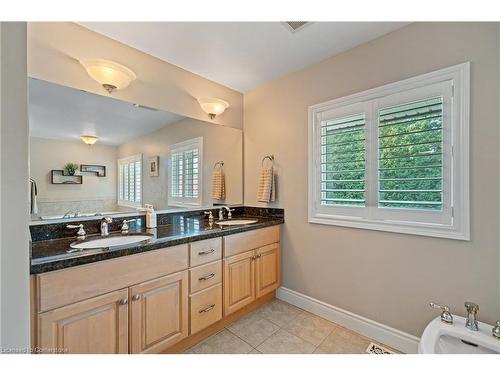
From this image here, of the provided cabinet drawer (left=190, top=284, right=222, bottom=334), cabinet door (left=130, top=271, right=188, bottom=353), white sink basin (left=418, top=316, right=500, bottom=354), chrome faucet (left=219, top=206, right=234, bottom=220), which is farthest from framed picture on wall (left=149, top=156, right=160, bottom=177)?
white sink basin (left=418, top=316, right=500, bottom=354)

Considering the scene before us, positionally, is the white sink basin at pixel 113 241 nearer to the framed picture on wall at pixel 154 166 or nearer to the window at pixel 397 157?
the framed picture on wall at pixel 154 166

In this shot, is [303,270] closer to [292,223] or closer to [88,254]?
[292,223]

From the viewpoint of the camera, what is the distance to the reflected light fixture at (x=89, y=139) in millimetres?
1693

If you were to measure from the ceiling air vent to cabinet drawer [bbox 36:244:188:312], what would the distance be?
1.71 metres

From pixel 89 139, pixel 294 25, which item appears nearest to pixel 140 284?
pixel 89 139

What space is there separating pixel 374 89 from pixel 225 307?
206 centimetres

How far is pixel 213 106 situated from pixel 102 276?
68.0 inches

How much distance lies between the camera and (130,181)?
1.91 meters

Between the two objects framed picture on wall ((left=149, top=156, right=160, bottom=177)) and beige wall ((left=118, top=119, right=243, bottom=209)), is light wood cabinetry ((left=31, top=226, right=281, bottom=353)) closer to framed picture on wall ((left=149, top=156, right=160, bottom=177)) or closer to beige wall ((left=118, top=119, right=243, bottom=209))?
beige wall ((left=118, top=119, right=243, bottom=209))

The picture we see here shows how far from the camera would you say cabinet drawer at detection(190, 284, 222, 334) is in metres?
1.57

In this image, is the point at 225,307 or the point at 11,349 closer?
the point at 11,349

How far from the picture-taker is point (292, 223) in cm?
225

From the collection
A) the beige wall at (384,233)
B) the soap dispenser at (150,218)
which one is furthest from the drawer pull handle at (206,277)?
the beige wall at (384,233)
